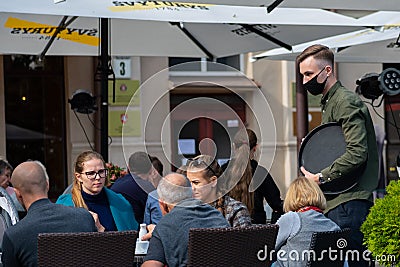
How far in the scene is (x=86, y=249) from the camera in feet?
13.5

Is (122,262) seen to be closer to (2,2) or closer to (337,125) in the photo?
(337,125)

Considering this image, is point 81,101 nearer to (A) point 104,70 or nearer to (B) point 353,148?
(A) point 104,70

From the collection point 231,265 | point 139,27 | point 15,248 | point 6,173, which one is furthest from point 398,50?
point 15,248

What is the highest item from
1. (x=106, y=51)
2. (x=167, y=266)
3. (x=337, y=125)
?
(x=106, y=51)

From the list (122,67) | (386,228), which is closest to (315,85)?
(386,228)

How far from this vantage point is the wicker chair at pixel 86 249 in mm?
4039

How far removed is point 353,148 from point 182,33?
4830 millimetres

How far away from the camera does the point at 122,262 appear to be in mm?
4234

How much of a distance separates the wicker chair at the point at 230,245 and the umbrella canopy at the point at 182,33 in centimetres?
310

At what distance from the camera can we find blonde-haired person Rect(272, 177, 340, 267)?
471cm

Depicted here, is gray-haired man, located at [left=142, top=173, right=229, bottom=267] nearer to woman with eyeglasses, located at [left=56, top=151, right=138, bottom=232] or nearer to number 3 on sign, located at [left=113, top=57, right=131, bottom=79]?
woman with eyeglasses, located at [left=56, top=151, right=138, bottom=232]

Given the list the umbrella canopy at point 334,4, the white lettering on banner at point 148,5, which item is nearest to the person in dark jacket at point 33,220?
the white lettering on banner at point 148,5

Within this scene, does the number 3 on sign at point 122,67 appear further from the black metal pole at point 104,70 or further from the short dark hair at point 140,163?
the short dark hair at point 140,163

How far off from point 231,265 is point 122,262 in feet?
1.89
